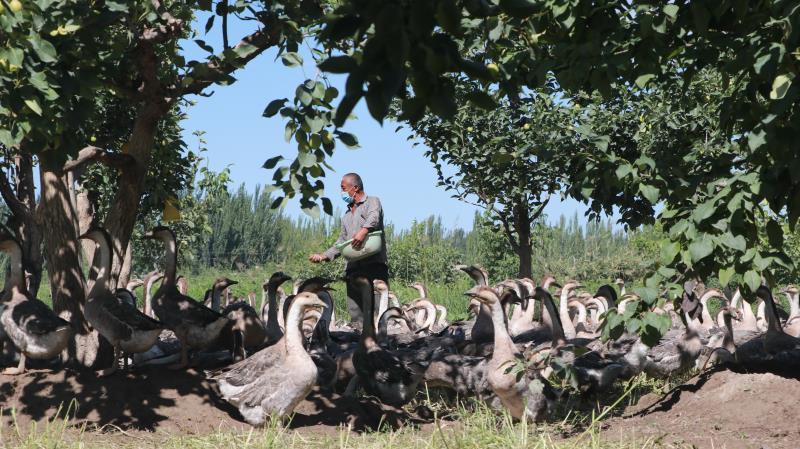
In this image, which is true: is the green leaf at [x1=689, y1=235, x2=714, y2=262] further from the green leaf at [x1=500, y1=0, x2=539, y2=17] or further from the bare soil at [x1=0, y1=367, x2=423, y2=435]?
the bare soil at [x1=0, y1=367, x2=423, y2=435]

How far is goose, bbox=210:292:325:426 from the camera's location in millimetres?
7977

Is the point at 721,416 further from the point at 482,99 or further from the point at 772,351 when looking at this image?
the point at 482,99

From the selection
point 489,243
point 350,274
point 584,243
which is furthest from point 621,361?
point 584,243

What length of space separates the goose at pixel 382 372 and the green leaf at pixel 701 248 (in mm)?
4342

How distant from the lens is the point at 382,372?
9.52 meters

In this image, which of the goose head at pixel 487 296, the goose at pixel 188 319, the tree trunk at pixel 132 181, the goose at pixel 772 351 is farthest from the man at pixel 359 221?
the goose at pixel 772 351

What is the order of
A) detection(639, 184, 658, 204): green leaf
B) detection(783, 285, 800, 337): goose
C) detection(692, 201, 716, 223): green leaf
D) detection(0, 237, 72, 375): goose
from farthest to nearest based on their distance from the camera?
detection(783, 285, 800, 337): goose < detection(0, 237, 72, 375): goose < detection(639, 184, 658, 204): green leaf < detection(692, 201, 716, 223): green leaf

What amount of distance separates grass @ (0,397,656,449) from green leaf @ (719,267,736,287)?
4.78ft

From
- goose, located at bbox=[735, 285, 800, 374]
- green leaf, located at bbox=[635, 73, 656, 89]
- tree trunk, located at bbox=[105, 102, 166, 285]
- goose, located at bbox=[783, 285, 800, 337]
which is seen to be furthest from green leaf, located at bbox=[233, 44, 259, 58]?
goose, located at bbox=[783, 285, 800, 337]

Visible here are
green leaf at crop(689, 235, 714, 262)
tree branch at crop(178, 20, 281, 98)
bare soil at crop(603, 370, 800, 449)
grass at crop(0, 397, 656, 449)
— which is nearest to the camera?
green leaf at crop(689, 235, 714, 262)

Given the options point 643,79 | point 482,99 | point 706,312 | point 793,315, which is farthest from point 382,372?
point 793,315

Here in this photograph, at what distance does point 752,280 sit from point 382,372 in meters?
4.62

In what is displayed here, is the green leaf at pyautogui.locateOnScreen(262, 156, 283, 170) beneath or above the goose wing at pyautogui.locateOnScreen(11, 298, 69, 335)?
above

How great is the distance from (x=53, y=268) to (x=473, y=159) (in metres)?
8.56
